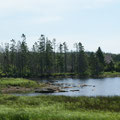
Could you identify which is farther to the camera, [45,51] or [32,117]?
[45,51]

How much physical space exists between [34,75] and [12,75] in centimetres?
994

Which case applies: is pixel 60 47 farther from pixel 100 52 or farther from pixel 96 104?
pixel 96 104

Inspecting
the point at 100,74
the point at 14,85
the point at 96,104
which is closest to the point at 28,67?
the point at 100,74

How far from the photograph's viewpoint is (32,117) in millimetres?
15711

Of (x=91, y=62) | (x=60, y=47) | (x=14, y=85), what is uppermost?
(x=60, y=47)

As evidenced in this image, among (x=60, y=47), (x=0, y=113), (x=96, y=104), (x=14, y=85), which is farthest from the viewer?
(x=60, y=47)

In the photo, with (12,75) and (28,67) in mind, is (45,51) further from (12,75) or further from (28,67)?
(12,75)

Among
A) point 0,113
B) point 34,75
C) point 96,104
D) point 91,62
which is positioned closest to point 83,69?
point 91,62

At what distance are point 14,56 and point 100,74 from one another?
44303 millimetres

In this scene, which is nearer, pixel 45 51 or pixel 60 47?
pixel 45 51

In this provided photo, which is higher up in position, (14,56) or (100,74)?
(14,56)

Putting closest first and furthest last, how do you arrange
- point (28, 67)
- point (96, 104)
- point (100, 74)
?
1. point (96, 104)
2. point (100, 74)
3. point (28, 67)

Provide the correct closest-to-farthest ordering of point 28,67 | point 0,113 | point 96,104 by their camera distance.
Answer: point 0,113
point 96,104
point 28,67

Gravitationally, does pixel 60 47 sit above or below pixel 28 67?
above
